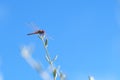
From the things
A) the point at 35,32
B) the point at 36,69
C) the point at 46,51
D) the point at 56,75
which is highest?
the point at 35,32

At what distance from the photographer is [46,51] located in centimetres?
371

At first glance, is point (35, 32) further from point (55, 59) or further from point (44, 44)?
point (55, 59)

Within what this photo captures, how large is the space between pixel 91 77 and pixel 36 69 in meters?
0.61

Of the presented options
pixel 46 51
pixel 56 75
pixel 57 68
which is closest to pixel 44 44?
pixel 46 51

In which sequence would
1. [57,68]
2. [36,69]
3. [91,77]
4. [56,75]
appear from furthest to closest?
[57,68] → [56,75] → [91,77] → [36,69]

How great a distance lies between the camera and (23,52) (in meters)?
2.75

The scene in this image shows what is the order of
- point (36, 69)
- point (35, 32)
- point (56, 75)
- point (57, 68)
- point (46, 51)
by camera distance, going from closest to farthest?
point (36, 69)
point (56, 75)
point (57, 68)
point (46, 51)
point (35, 32)

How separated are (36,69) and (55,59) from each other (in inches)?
38.2

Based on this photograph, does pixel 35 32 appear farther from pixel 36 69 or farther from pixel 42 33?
pixel 36 69

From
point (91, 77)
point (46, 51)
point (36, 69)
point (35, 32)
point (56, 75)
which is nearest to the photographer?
point (36, 69)

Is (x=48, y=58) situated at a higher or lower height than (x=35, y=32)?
lower

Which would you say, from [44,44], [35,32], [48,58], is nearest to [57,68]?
[48,58]

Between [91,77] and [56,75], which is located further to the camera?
[56,75]

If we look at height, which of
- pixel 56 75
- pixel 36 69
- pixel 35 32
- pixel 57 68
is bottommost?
pixel 36 69
